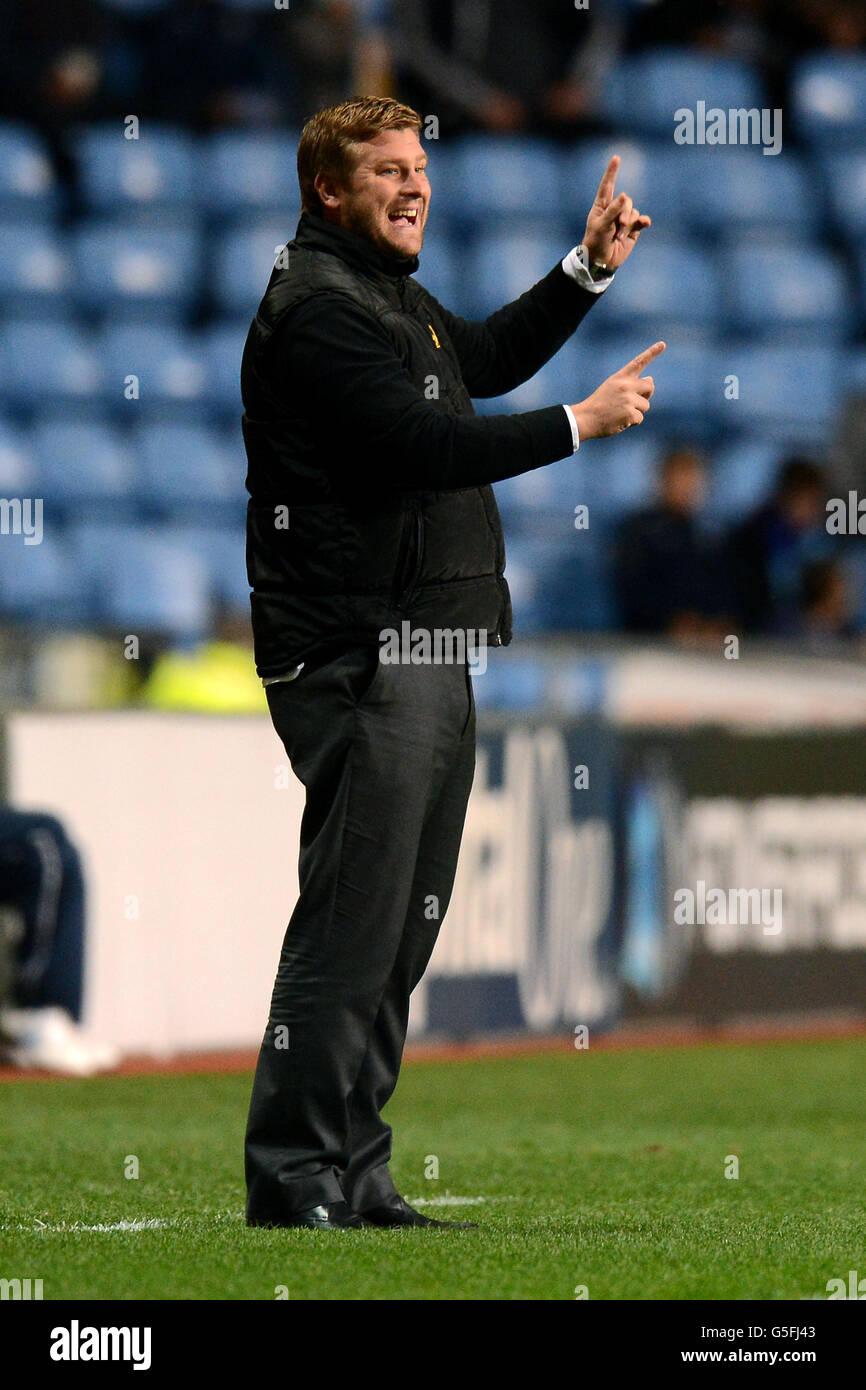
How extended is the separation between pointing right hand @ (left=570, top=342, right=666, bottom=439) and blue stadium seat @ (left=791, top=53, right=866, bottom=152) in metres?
11.1

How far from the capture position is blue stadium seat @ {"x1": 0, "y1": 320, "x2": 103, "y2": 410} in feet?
38.8

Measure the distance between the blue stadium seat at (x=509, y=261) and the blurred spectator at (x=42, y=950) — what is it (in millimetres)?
5622

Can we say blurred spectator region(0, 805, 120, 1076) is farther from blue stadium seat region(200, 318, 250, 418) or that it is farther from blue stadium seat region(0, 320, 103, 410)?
blue stadium seat region(200, 318, 250, 418)

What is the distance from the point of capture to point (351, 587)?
411cm

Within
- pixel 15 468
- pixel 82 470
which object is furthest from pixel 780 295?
pixel 15 468

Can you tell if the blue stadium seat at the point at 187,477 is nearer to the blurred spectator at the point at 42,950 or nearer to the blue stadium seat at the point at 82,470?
the blue stadium seat at the point at 82,470

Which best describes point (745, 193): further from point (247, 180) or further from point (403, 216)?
point (403, 216)

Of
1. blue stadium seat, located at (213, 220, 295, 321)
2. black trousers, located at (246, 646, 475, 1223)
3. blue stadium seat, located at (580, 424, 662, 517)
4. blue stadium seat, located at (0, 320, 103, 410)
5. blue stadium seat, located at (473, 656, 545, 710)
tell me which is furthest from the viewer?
blue stadium seat, located at (213, 220, 295, 321)

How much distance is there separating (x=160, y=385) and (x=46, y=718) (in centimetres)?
438

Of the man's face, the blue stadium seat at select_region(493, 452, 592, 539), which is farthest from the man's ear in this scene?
the blue stadium seat at select_region(493, 452, 592, 539)

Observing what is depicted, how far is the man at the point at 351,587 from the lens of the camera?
4.06 meters

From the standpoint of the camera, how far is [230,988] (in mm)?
8172
